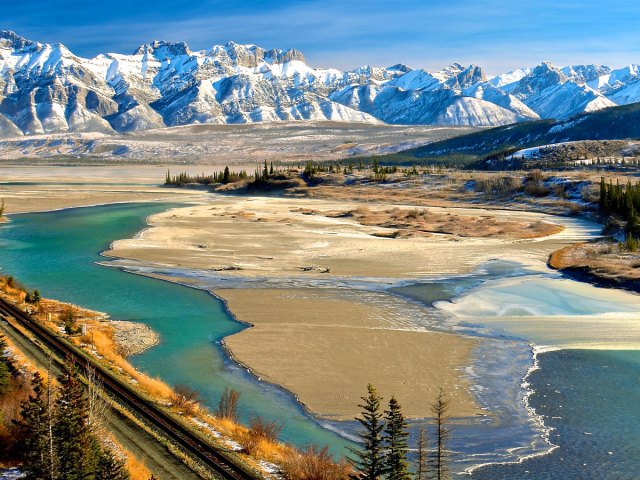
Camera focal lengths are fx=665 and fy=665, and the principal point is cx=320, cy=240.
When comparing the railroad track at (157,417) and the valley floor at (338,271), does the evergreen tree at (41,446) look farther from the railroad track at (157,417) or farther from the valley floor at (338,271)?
the valley floor at (338,271)

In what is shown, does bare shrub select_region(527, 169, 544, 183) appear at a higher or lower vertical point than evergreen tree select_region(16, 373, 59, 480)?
higher

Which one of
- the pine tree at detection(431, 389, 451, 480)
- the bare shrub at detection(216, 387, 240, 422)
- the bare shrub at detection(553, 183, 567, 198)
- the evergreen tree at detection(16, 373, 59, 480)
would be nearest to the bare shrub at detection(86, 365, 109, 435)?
the evergreen tree at detection(16, 373, 59, 480)

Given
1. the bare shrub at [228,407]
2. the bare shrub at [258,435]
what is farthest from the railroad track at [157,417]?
the bare shrub at [228,407]

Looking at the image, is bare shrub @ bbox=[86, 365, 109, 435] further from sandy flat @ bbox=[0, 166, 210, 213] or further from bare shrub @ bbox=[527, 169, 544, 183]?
bare shrub @ bbox=[527, 169, 544, 183]

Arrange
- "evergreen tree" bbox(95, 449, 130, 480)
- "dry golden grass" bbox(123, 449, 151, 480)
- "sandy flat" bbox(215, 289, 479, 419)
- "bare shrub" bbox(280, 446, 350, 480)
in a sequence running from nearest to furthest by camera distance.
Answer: "evergreen tree" bbox(95, 449, 130, 480) < "dry golden grass" bbox(123, 449, 151, 480) < "bare shrub" bbox(280, 446, 350, 480) < "sandy flat" bbox(215, 289, 479, 419)

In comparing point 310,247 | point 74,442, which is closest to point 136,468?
point 74,442

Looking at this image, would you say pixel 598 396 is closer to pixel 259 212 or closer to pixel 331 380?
pixel 331 380
